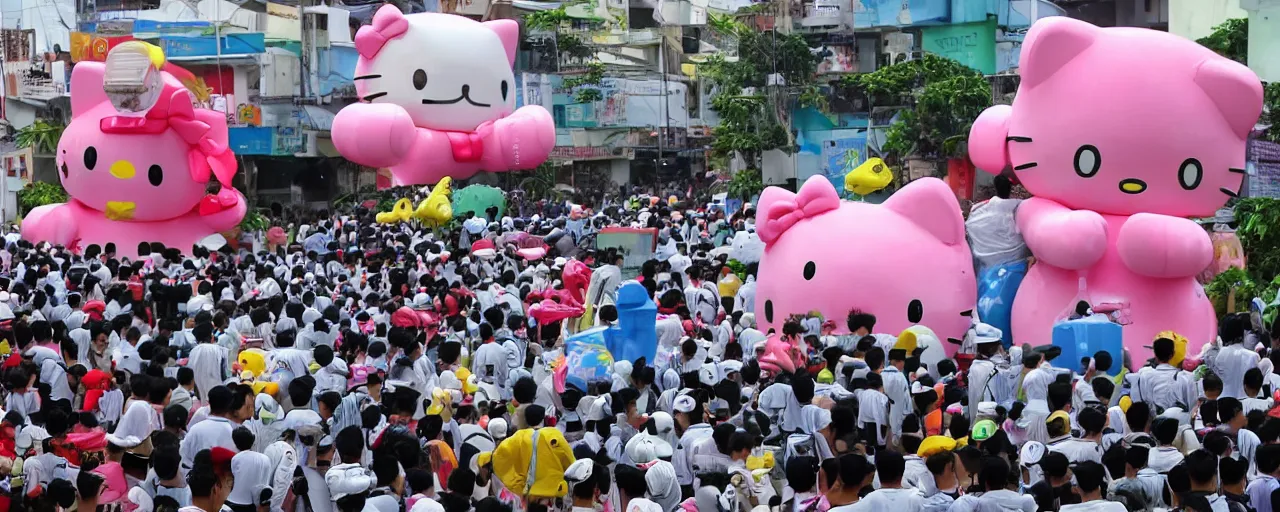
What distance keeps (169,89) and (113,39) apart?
12.0 metres

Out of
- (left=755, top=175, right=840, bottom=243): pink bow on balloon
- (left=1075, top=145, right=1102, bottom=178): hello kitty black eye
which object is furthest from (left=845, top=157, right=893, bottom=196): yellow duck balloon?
(left=1075, top=145, right=1102, bottom=178): hello kitty black eye

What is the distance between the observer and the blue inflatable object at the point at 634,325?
11.5m

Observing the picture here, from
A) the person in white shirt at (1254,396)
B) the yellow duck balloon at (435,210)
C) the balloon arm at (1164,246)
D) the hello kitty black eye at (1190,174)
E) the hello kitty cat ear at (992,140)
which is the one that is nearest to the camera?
the person in white shirt at (1254,396)

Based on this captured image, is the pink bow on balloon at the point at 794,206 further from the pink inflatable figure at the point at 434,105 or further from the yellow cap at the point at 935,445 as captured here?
the pink inflatable figure at the point at 434,105

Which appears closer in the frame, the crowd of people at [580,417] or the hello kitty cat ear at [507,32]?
the crowd of people at [580,417]

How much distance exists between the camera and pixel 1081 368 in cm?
1142

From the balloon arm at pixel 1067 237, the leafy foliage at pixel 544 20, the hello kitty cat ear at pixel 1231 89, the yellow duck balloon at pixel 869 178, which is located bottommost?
the balloon arm at pixel 1067 237

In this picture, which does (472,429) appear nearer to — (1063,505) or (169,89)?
(1063,505)

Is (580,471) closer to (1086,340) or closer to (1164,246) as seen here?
Answer: (1086,340)

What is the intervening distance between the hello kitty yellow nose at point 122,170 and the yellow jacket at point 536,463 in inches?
539

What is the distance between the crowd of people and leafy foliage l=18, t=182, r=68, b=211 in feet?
51.9

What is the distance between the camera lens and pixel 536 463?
762 cm

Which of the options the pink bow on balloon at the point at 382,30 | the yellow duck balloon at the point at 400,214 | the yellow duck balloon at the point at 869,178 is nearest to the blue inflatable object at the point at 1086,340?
the yellow duck balloon at the point at 869,178

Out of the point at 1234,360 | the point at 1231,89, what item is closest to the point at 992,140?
the point at 1231,89
